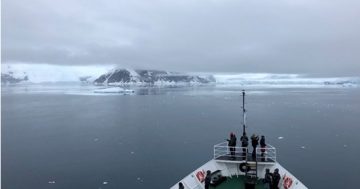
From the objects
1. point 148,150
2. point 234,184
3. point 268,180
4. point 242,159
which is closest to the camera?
point 268,180

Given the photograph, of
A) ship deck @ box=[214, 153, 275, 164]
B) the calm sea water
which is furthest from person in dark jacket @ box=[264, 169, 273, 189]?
the calm sea water

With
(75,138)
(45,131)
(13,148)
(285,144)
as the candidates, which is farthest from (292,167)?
(45,131)

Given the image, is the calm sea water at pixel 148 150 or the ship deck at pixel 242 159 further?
the calm sea water at pixel 148 150

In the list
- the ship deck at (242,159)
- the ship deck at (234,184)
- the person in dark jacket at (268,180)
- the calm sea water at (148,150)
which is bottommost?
the calm sea water at (148,150)

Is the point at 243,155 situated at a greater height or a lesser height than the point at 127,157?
greater

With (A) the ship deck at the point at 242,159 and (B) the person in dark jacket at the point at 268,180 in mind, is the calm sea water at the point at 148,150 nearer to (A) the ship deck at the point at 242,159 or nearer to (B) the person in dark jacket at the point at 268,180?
(A) the ship deck at the point at 242,159

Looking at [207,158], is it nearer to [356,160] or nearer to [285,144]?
[285,144]

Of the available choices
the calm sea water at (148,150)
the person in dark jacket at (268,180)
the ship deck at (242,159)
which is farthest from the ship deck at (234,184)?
the calm sea water at (148,150)

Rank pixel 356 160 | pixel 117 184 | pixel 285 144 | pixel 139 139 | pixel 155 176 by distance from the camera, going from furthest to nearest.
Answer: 1. pixel 139 139
2. pixel 285 144
3. pixel 356 160
4. pixel 155 176
5. pixel 117 184

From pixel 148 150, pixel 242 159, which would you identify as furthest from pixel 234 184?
pixel 148 150

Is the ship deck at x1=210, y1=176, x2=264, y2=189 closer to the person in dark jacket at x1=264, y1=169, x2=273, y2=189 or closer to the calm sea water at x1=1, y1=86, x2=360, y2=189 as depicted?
the person in dark jacket at x1=264, y1=169, x2=273, y2=189

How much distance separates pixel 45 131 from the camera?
34.6m

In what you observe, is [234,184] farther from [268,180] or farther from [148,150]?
[148,150]

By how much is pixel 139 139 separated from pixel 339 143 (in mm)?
17118
